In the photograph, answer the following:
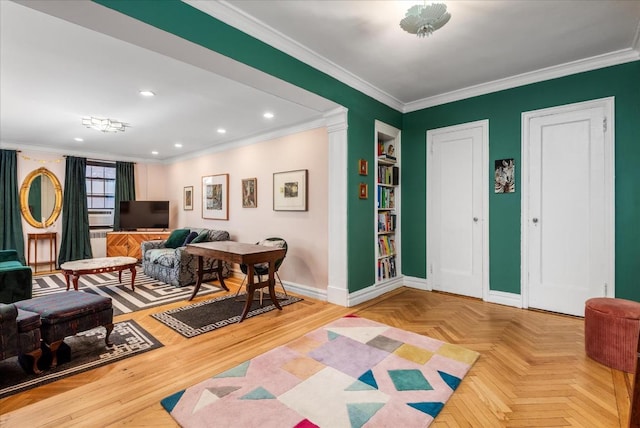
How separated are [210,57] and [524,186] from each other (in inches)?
137

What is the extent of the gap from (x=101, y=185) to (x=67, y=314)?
594 cm

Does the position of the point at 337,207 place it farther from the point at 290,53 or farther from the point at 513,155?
the point at 513,155

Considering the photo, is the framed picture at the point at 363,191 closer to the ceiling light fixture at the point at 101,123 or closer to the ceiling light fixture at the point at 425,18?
the ceiling light fixture at the point at 425,18

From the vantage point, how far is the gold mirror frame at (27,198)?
6043 millimetres

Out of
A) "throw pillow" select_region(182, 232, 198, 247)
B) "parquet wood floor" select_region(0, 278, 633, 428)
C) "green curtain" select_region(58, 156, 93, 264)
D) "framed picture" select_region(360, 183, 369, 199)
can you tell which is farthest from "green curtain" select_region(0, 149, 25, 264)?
"framed picture" select_region(360, 183, 369, 199)

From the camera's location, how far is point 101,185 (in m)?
7.11

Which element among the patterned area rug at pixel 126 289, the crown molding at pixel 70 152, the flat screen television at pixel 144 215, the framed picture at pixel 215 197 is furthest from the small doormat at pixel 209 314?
the crown molding at pixel 70 152

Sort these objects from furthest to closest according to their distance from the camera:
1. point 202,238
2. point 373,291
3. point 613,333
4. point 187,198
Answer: point 187,198, point 202,238, point 373,291, point 613,333

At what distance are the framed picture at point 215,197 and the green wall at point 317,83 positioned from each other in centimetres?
222

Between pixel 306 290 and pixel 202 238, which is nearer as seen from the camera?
pixel 306 290

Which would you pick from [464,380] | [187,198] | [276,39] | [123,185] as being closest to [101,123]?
[187,198]

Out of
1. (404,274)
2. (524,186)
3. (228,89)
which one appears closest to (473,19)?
(524,186)

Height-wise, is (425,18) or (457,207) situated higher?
(425,18)

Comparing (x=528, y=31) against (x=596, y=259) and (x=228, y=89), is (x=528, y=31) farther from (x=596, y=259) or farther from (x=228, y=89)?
(x=228, y=89)
